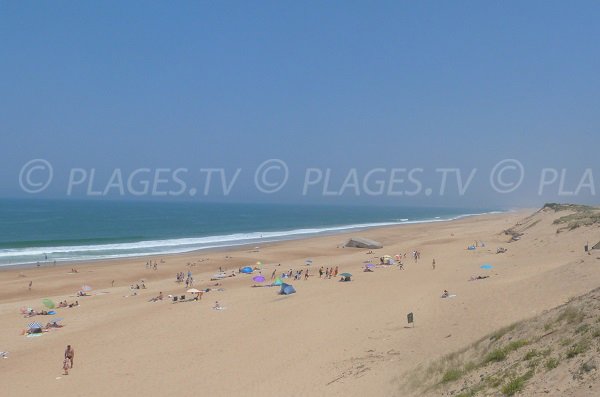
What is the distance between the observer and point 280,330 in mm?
16844

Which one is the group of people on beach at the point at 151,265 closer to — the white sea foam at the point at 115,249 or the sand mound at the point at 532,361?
the white sea foam at the point at 115,249

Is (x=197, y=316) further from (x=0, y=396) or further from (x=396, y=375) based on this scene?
(x=396, y=375)

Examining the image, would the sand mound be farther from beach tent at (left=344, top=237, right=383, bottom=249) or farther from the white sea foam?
the white sea foam

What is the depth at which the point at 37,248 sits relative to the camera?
51219 mm

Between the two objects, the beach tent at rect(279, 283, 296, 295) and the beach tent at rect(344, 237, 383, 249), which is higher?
the beach tent at rect(344, 237, 383, 249)

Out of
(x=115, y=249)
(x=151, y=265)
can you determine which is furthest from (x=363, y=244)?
(x=115, y=249)

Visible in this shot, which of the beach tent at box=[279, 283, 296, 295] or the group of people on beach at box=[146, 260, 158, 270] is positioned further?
the group of people on beach at box=[146, 260, 158, 270]

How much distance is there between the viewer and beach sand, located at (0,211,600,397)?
487 inches

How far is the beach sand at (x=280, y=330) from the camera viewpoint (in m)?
12.4

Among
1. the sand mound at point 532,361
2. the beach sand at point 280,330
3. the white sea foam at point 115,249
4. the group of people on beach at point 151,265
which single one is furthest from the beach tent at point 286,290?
the white sea foam at point 115,249

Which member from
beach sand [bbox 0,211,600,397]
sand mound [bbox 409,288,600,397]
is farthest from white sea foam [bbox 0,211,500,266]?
sand mound [bbox 409,288,600,397]

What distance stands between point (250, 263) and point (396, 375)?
101 ft

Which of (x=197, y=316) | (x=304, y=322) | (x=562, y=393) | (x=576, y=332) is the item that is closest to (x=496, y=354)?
(x=576, y=332)

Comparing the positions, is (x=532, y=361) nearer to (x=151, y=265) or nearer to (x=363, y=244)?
(x=151, y=265)
